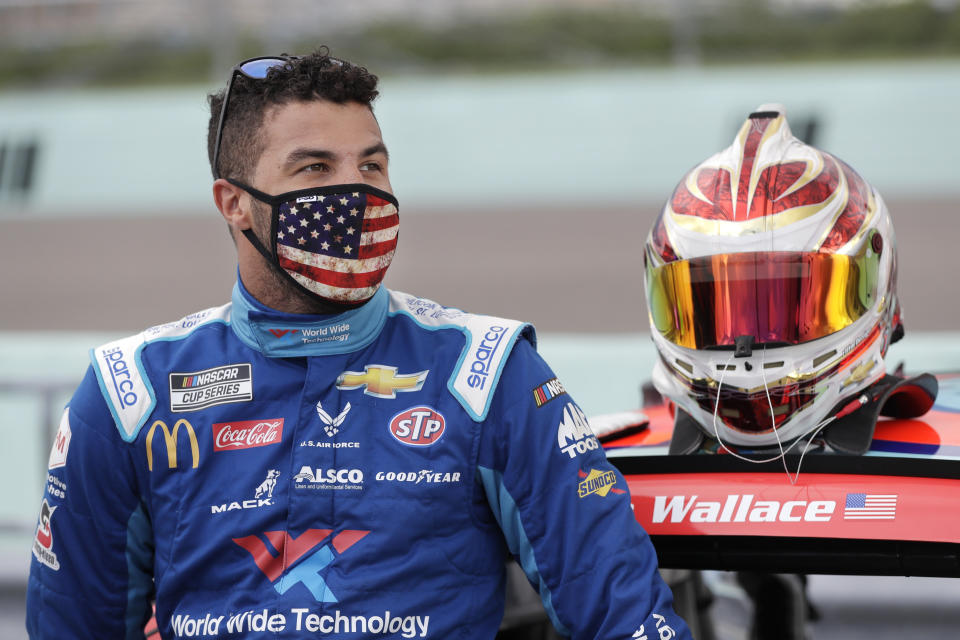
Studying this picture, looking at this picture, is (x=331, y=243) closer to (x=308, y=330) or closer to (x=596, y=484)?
(x=308, y=330)

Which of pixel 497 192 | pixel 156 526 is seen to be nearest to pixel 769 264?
pixel 156 526

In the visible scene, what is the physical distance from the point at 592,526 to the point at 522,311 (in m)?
8.63

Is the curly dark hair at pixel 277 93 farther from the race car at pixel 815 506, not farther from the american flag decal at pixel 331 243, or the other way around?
the race car at pixel 815 506

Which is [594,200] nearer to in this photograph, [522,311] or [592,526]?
[522,311]

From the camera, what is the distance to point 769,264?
2.49 m

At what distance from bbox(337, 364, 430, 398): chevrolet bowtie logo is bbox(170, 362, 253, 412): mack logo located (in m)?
0.19

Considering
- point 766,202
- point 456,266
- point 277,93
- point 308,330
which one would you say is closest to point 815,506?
point 766,202

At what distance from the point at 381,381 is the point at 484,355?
0.20 metres

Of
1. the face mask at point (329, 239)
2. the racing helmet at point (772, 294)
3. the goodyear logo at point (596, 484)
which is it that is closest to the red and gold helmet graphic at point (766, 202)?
the racing helmet at point (772, 294)

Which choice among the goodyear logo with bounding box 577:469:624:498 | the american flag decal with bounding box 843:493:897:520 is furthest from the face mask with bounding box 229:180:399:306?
the american flag decal with bounding box 843:493:897:520

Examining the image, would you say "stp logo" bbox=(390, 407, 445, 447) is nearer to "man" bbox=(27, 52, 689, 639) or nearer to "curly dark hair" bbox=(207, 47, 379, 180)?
"man" bbox=(27, 52, 689, 639)

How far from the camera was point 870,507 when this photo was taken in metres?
2.31

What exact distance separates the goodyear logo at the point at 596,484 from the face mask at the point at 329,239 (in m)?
0.54

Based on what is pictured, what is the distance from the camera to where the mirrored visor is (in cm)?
250
